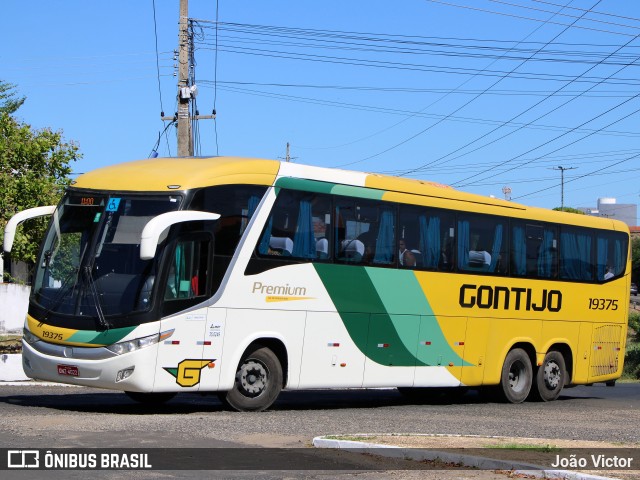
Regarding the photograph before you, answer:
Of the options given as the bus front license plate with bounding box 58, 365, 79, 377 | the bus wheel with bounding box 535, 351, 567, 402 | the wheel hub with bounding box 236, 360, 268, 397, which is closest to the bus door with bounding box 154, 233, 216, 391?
the wheel hub with bounding box 236, 360, 268, 397

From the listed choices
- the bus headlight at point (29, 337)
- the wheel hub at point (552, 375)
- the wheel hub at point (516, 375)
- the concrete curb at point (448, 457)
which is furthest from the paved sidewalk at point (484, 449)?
the wheel hub at point (552, 375)

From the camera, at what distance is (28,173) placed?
2889 centimetres

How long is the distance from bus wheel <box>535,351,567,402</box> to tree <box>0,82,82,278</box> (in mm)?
Answer: 13192

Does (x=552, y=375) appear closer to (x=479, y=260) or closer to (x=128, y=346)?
(x=479, y=260)

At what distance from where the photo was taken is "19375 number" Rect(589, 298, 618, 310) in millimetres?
23517

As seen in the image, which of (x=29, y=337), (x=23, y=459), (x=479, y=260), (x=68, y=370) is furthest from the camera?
(x=479, y=260)

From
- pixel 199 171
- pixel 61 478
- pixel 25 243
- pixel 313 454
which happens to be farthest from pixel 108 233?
pixel 25 243

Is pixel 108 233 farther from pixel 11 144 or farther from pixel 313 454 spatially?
pixel 11 144

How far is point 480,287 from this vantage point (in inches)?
822

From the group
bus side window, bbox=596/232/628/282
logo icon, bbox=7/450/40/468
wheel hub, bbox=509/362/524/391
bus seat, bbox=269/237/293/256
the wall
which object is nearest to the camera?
logo icon, bbox=7/450/40/468

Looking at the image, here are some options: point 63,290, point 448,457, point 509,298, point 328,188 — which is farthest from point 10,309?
point 448,457

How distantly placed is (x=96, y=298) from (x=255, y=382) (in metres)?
2.84

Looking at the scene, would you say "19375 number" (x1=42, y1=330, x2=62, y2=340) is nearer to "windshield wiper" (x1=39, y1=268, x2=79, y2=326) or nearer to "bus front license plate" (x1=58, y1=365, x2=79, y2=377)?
"windshield wiper" (x1=39, y1=268, x2=79, y2=326)

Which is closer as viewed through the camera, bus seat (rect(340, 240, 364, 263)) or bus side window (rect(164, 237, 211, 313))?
bus side window (rect(164, 237, 211, 313))
